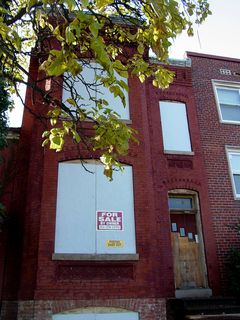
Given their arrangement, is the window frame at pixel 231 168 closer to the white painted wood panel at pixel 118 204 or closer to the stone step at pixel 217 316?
the white painted wood panel at pixel 118 204

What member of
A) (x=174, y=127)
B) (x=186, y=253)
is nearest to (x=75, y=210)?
(x=186, y=253)

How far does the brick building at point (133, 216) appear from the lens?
8.61 metres

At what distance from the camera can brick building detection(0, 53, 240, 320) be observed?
8.61 m

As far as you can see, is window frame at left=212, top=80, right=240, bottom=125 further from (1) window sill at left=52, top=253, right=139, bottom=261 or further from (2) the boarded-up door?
(1) window sill at left=52, top=253, right=139, bottom=261

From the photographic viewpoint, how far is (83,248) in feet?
29.3

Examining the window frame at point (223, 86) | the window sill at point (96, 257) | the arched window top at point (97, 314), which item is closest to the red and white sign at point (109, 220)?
the window sill at point (96, 257)

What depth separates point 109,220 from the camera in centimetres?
939

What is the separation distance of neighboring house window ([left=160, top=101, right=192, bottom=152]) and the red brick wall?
2.02ft

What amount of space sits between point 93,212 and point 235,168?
5.95 metres

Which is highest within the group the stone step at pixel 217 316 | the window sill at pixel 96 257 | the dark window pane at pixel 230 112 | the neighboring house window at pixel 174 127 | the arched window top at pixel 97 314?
Answer: the dark window pane at pixel 230 112

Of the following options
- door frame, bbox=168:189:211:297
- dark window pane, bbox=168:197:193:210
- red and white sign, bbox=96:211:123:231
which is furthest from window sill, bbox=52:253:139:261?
dark window pane, bbox=168:197:193:210

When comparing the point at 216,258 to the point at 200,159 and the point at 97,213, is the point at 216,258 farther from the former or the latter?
the point at 97,213

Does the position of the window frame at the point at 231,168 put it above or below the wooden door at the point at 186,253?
above

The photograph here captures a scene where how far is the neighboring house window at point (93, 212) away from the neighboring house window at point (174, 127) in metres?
2.53
